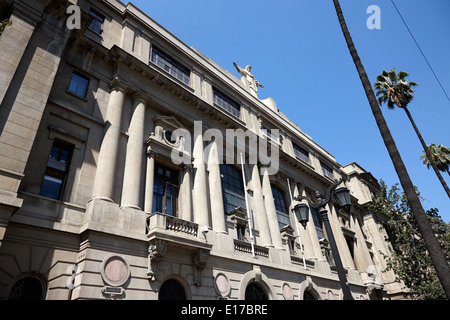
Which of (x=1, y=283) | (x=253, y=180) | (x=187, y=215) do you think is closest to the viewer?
(x=1, y=283)

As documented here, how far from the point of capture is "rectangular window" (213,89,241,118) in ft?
77.4

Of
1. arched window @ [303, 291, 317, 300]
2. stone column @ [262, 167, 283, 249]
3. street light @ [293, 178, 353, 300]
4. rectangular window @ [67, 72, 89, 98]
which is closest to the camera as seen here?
street light @ [293, 178, 353, 300]

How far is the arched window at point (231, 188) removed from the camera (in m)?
19.9

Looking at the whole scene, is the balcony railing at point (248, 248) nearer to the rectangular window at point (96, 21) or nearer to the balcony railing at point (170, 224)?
the balcony railing at point (170, 224)

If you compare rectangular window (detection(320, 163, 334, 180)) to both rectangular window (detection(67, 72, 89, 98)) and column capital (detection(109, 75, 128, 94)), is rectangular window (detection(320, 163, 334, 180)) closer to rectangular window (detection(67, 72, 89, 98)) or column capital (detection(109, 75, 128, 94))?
column capital (detection(109, 75, 128, 94))

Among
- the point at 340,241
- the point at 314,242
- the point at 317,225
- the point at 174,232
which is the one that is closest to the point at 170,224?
the point at 174,232

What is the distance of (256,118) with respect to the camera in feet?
88.8

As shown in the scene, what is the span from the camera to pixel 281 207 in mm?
24844

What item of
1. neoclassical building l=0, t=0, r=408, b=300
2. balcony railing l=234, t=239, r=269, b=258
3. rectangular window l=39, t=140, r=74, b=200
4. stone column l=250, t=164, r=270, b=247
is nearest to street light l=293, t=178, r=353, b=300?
neoclassical building l=0, t=0, r=408, b=300

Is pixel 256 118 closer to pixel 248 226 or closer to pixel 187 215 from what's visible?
pixel 248 226

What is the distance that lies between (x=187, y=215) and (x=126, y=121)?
6206 mm

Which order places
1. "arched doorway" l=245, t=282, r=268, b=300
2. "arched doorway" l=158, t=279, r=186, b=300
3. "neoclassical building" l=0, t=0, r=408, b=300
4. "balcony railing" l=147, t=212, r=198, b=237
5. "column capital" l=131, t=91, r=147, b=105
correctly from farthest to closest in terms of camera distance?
"column capital" l=131, t=91, r=147, b=105 → "arched doorway" l=245, t=282, r=268, b=300 → "balcony railing" l=147, t=212, r=198, b=237 → "arched doorway" l=158, t=279, r=186, b=300 → "neoclassical building" l=0, t=0, r=408, b=300

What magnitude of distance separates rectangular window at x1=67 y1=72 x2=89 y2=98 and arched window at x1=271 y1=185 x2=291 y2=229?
16.5 meters
